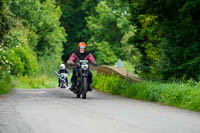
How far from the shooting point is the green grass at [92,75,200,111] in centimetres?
1194

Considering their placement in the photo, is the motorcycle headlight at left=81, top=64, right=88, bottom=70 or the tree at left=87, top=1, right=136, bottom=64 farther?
the tree at left=87, top=1, right=136, bottom=64

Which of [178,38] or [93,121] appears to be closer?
[93,121]

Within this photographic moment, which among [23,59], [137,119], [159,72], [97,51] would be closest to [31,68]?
[23,59]

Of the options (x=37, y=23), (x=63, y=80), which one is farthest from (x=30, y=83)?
(x=37, y=23)

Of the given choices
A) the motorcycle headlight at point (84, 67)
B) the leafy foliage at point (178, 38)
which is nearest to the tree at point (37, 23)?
the leafy foliage at point (178, 38)

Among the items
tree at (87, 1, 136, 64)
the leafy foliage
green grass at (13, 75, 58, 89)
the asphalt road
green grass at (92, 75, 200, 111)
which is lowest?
the asphalt road

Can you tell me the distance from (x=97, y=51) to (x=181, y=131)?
219 feet

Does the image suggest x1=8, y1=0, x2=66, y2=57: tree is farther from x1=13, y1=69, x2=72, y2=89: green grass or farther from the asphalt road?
the asphalt road

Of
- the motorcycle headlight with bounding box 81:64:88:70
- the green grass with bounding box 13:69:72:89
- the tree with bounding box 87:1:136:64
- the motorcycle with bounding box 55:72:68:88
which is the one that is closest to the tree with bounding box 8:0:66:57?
the green grass with bounding box 13:69:72:89

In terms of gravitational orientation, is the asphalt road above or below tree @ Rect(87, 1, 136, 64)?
below

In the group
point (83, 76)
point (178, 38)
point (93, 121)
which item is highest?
point (178, 38)

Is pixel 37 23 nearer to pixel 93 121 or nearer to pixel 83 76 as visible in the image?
pixel 83 76

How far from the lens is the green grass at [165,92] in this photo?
1194 centimetres

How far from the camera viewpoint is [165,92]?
533 inches
